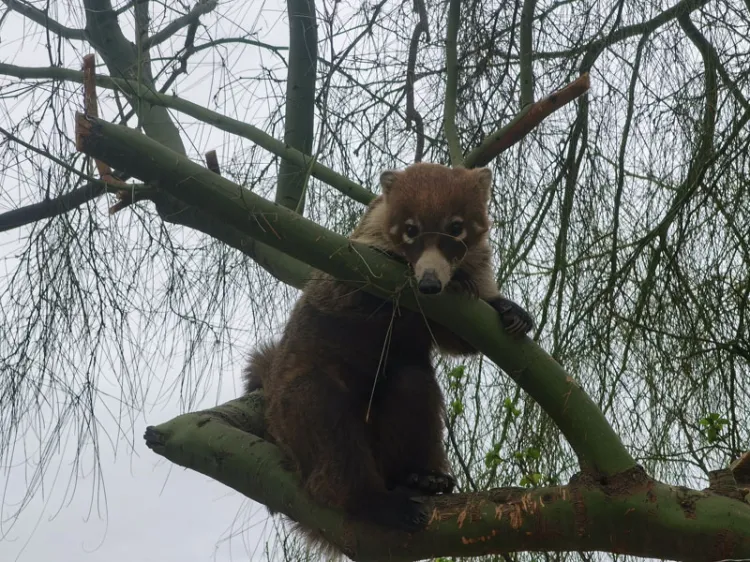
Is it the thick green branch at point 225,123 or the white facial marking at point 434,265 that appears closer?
the white facial marking at point 434,265

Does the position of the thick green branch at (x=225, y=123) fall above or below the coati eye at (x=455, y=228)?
above

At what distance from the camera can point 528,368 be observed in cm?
325

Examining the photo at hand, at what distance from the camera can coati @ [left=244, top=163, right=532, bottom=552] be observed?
3904 mm

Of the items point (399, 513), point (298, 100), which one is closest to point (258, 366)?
point (298, 100)

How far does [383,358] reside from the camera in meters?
4.25

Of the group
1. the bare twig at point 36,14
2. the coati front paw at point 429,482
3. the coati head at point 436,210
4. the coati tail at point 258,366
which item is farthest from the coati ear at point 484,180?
the bare twig at point 36,14

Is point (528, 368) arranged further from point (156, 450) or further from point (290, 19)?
point (290, 19)

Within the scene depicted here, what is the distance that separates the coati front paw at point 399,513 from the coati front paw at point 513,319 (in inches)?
32.6

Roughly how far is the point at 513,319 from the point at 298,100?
2.27m

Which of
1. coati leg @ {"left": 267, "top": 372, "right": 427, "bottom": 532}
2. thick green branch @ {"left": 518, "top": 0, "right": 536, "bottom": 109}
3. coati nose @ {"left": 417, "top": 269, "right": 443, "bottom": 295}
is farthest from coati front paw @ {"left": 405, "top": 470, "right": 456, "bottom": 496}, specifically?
thick green branch @ {"left": 518, "top": 0, "right": 536, "bottom": 109}

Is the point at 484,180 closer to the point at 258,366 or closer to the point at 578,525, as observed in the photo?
the point at 258,366

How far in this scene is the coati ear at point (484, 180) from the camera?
4.66 meters

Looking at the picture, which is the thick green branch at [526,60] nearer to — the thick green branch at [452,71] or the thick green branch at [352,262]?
the thick green branch at [452,71]

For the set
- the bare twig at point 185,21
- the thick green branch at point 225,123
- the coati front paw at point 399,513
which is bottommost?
the coati front paw at point 399,513
